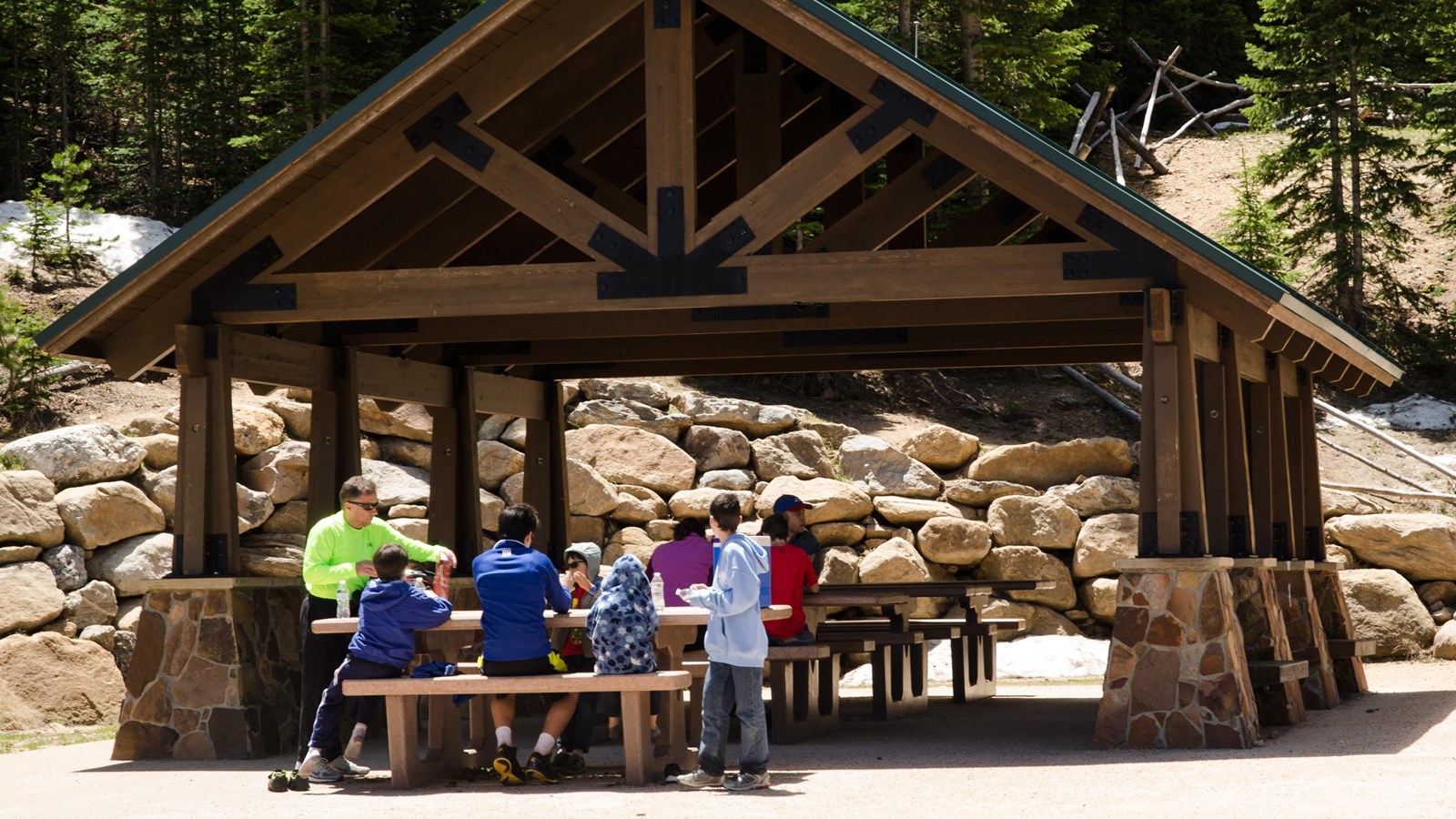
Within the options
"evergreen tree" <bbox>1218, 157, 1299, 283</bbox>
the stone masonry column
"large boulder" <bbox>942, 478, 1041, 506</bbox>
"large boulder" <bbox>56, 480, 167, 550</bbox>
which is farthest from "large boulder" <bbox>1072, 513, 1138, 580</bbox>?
"large boulder" <bbox>56, 480, 167, 550</bbox>

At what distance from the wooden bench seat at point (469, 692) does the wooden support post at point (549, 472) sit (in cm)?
621

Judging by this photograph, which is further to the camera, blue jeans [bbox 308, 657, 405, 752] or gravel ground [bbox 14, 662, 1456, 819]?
blue jeans [bbox 308, 657, 405, 752]

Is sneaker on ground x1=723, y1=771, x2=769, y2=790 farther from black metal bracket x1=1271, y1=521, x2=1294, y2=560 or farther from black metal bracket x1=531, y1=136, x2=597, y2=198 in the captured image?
black metal bracket x1=1271, y1=521, x2=1294, y2=560

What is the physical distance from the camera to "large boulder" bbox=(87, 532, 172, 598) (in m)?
15.0

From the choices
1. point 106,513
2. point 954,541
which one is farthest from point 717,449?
point 106,513

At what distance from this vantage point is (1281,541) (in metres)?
13.2

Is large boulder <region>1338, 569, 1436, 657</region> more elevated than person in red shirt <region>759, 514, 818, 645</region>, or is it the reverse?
person in red shirt <region>759, 514, 818, 645</region>

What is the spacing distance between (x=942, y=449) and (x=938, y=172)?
29.4 feet

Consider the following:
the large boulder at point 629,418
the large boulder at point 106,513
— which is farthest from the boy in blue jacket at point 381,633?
the large boulder at point 629,418

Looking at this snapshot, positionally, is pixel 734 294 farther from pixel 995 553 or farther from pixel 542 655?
pixel 995 553

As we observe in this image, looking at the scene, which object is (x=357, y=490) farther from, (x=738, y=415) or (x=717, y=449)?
(x=738, y=415)

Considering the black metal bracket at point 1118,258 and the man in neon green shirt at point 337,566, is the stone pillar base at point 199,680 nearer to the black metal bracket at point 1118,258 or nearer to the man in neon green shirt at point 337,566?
the man in neon green shirt at point 337,566

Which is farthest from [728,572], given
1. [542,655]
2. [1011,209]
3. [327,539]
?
[1011,209]

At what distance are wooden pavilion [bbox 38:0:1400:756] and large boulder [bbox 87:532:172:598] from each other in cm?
371
